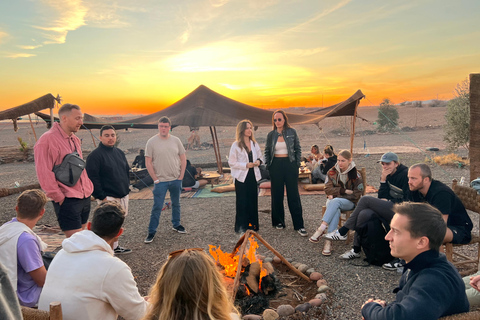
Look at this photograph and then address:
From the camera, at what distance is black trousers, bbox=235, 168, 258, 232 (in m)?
5.55

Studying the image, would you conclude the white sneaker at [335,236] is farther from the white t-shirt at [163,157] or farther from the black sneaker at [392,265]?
the white t-shirt at [163,157]

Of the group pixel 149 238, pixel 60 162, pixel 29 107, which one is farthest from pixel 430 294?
pixel 29 107

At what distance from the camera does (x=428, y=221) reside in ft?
6.07

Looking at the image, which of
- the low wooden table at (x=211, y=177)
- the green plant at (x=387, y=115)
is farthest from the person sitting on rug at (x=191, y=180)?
the green plant at (x=387, y=115)

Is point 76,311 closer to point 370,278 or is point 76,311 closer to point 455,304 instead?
point 455,304

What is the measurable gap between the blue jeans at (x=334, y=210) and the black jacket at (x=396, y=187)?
54cm

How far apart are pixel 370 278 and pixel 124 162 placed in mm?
3566

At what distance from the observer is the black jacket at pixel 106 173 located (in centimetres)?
446

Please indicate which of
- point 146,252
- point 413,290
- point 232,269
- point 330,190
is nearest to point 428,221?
point 413,290

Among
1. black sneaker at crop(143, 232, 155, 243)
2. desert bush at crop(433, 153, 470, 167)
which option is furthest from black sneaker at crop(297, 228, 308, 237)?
desert bush at crop(433, 153, 470, 167)

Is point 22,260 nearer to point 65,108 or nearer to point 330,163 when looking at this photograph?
point 65,108

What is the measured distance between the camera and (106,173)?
454 centimetres

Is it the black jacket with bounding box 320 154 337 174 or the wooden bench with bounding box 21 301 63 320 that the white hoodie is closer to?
the wooden bench with bounding box 21 301 63 320

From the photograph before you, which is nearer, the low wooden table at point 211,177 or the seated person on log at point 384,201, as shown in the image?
the seated person on log at point 384,201
